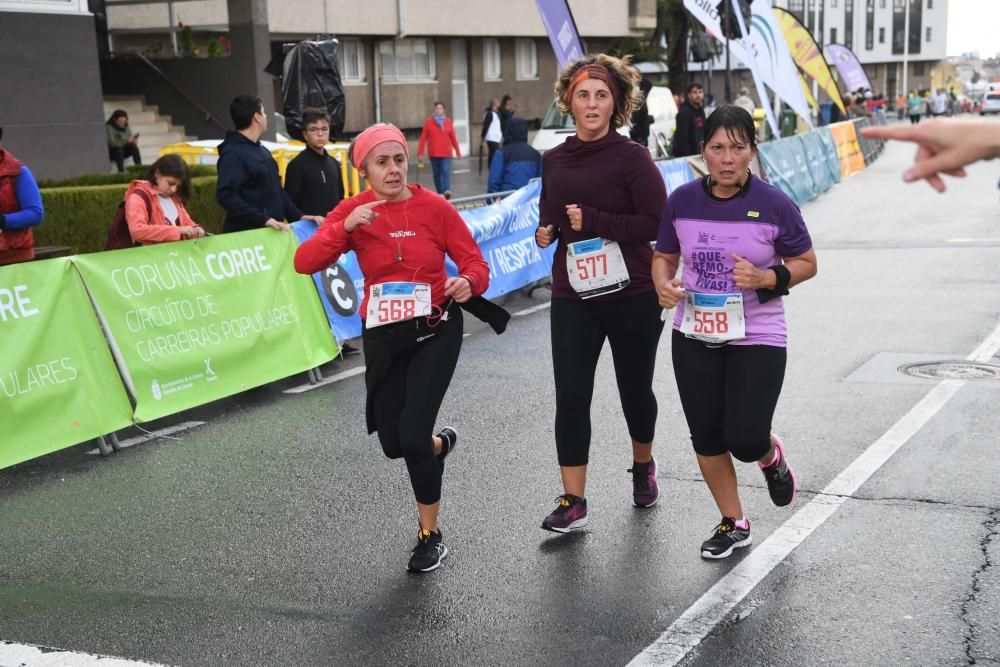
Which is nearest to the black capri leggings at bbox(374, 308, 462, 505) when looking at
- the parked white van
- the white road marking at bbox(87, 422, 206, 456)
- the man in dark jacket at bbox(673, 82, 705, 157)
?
the white road marking at bbox(87, 422, 206, 456)

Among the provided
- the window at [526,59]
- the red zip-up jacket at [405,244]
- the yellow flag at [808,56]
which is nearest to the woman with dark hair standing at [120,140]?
the yellow flag at [808,56]

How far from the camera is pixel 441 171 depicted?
26.0 m

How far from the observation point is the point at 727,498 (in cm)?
540

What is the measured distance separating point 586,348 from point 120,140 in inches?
785

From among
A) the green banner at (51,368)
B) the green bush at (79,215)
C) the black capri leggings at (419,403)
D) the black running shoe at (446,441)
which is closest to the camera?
the black capri leggings at (419,403)

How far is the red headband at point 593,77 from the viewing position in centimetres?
549

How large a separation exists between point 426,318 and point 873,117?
143 feet

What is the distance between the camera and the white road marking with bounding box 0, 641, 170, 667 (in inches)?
174

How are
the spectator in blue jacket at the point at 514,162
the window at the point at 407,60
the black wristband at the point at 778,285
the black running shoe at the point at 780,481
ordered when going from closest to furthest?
1. the black wristband at the point at 778,285
2. the black running shoe at the point at 780,481
3. the spectator in blue jacket at the point at 514,162
4. the window at the point at 407,60

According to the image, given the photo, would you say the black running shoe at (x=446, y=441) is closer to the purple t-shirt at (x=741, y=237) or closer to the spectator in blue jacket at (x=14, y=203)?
the purple t-shirt at (x=741, y=237)

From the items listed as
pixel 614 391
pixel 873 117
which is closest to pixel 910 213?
pixel 614 391

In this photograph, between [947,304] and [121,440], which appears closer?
[121,440]

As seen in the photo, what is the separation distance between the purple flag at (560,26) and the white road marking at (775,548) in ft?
30.1

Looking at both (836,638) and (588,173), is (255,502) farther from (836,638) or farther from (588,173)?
(836,638)
